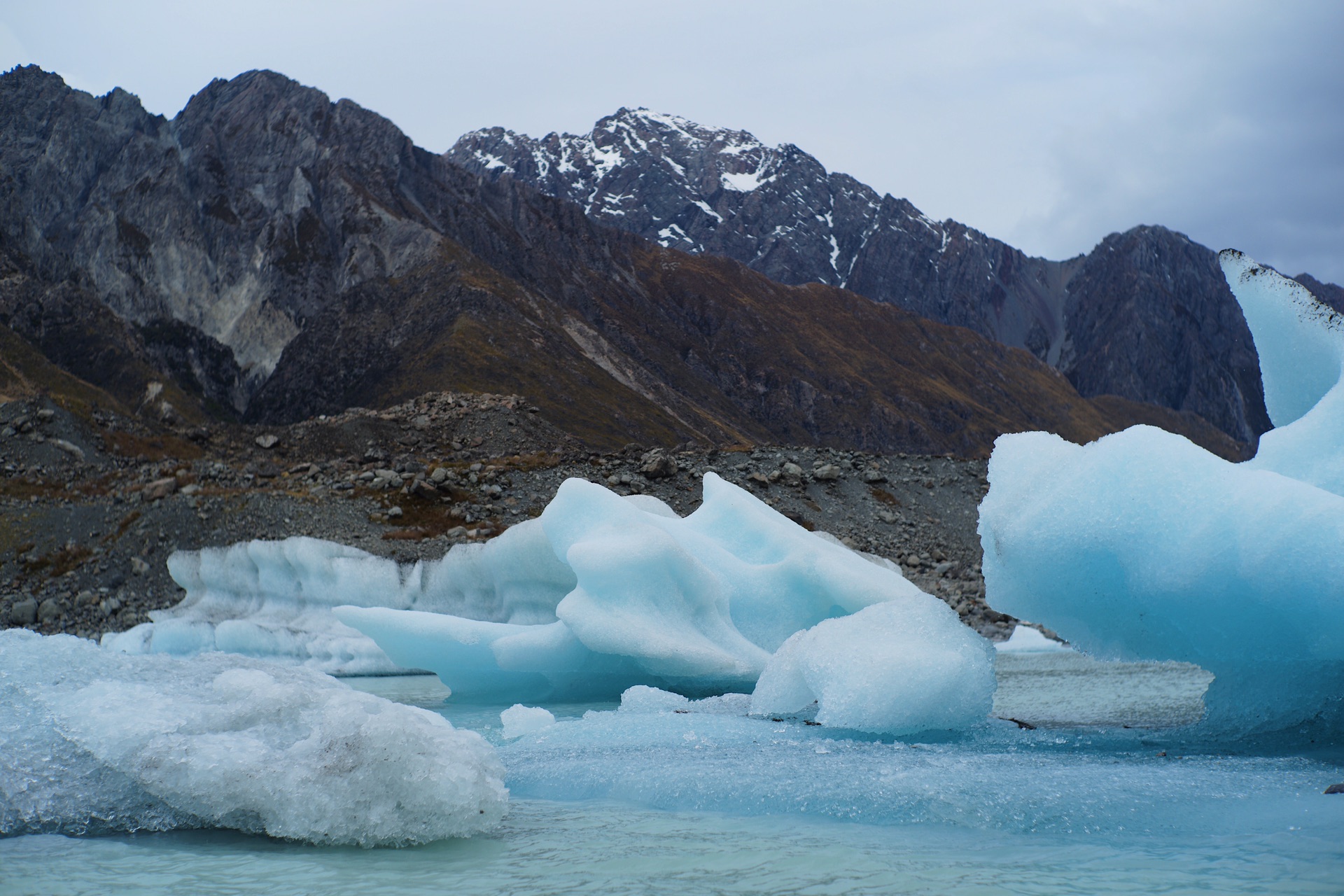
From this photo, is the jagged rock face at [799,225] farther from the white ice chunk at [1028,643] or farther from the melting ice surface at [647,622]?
the melting ice surface at [647,622]

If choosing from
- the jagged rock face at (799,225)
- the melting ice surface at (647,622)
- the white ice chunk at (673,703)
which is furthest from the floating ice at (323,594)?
the jagged rock face at (799,225)

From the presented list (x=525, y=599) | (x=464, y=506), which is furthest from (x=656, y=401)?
(x=525, y=599)

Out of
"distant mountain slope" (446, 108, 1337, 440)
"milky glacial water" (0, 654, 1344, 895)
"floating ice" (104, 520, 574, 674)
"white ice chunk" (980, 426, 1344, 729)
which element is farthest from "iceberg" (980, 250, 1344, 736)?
"distant mountain slope" (446, 108, 1337, 440)

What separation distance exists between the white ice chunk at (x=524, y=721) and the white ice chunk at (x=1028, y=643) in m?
13.5

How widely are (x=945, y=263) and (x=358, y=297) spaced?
114m

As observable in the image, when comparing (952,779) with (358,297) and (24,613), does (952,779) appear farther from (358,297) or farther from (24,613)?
(358,297)

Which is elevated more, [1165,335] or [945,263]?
[945,263]

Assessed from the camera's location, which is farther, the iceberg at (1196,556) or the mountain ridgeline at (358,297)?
the mountain ridgeline at (358,297)

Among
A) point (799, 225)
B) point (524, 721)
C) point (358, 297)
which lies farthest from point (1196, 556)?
point (799, 225)

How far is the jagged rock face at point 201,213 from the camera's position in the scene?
64.9m

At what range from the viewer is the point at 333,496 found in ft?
80.4

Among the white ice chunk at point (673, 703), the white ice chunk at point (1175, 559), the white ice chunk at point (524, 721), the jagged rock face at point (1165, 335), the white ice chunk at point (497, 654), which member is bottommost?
the white ice chunk at point (524, 721)

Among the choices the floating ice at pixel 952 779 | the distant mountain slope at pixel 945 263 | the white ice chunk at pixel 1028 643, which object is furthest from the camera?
the distant mountain slope at pixel 945 263

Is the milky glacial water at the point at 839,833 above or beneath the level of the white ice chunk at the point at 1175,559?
beneath
